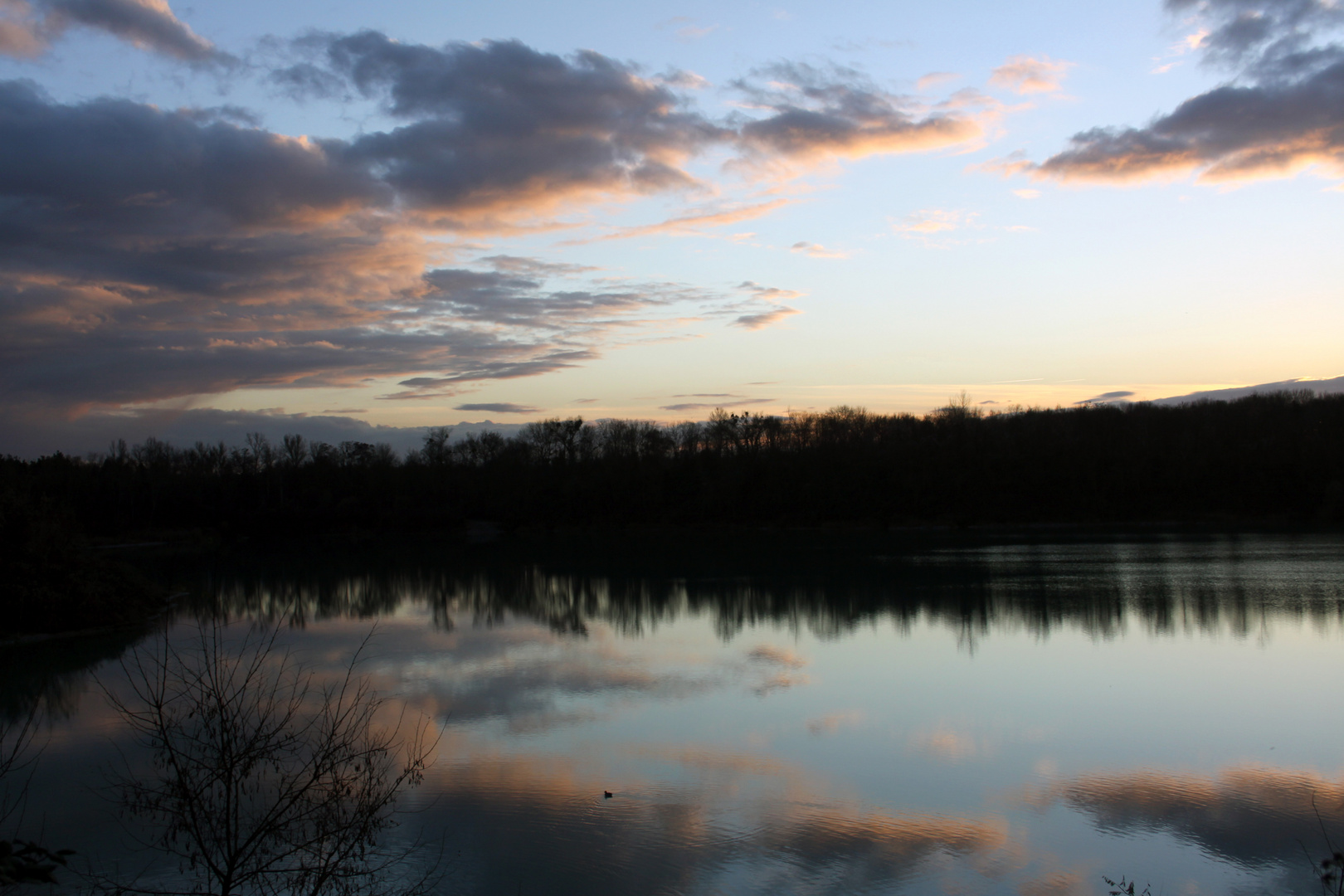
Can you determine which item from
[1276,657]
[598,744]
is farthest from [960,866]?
[1276,657]

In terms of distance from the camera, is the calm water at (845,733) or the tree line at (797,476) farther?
the tree line at (797,476)

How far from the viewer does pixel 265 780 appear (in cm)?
877

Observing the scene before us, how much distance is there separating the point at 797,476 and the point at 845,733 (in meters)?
48.0

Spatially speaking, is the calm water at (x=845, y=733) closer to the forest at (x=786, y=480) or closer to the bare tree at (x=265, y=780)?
the bare tree at (x=265, y=780)

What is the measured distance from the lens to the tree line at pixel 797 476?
5278cm

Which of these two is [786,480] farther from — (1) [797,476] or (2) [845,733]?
(2) [845,733]

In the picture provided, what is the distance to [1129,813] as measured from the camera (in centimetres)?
769

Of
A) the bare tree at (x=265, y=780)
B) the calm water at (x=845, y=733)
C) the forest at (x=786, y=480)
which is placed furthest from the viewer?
the forest at (x=786, y=480)

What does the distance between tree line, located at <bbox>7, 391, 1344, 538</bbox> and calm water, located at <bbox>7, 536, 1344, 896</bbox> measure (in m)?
31.0

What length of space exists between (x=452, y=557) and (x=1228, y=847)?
1489 inches

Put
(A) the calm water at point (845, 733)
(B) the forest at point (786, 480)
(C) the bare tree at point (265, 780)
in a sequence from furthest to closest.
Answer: (B) the forest at point (786, 480) < (A) the calm water at point (845, 733) < (C) the bare tree at point (265, 780)

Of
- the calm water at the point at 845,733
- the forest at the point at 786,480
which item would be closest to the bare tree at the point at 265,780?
the calm water at the point at 845,733

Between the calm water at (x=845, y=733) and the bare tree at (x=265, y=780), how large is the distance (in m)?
0.46

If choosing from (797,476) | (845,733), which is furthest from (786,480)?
(845,733)
